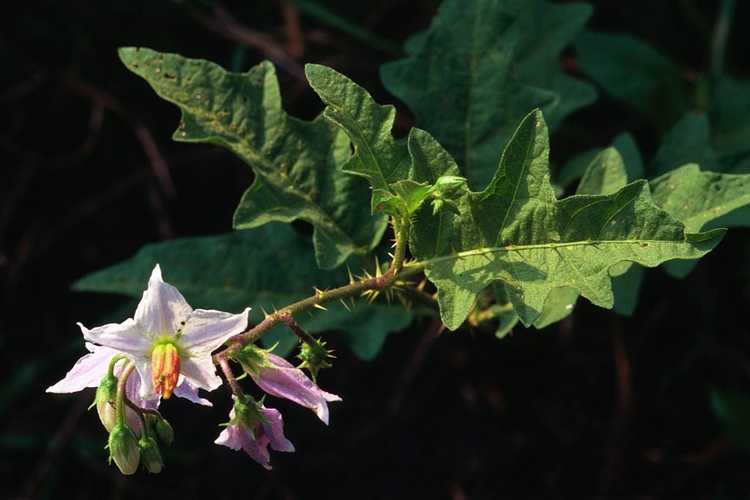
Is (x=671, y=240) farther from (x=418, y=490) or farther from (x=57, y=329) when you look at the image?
(x=57, y=329)

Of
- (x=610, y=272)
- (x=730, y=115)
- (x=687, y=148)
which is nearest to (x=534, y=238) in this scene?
(x=610, y=272)

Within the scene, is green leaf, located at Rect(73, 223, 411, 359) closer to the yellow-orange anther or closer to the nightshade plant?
the nightshade plant

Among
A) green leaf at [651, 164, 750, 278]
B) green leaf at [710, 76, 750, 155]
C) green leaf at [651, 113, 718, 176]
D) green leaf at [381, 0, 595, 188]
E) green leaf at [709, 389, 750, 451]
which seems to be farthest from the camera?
green leaf at [709, 389, 750, 451]

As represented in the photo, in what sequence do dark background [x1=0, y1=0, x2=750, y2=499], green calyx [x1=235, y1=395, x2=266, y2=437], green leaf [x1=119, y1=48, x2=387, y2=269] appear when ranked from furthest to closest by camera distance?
dark background [x1=0, y1=0, x2=750, y2=499]
green leaf [x1=119, y1=48, x2=387, y2=269]
green calyx [x1=235, y1=395, x2=266, y2=437]

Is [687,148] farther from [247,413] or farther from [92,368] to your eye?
[92,368]

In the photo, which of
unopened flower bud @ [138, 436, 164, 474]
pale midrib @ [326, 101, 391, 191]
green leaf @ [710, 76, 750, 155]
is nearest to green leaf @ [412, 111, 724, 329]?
pale midrib @ [326, 101, 391, 191]

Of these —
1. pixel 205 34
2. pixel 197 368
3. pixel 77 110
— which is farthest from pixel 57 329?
pixel 197 368
